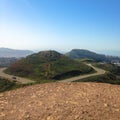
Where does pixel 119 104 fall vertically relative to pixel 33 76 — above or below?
above

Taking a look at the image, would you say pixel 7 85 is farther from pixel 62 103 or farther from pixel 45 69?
pixel 62 103

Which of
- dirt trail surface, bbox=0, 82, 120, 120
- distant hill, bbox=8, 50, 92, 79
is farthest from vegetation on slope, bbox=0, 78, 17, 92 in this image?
dirt trail surface, bbox=0, 82, 120, 120

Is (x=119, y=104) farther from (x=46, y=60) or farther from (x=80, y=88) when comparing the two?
(x=46, y=60)

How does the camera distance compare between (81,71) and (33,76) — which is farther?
(81,71)

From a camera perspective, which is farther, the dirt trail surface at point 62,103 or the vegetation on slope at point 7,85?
the vegetation on slope at point 7,85

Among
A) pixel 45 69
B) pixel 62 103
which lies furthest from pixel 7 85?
pixel 62 103

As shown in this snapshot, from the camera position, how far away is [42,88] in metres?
16.6

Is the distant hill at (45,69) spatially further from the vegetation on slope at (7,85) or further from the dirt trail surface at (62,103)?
the dirt trail surface at (62,103)

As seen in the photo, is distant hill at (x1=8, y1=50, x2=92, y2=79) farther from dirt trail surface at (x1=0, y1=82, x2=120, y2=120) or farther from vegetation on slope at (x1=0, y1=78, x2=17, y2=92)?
dirt trail surface at (x1=0, y1=82, x2=120, y2=120)

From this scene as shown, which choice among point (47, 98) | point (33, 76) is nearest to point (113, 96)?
point (47, 98)

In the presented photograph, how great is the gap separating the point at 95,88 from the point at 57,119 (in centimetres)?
638

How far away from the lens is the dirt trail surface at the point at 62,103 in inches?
Result: 442

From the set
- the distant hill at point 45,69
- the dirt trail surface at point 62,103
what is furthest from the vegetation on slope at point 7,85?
the dirt trail surface at point 62,103

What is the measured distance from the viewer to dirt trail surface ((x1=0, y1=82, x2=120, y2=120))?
11.2 m
